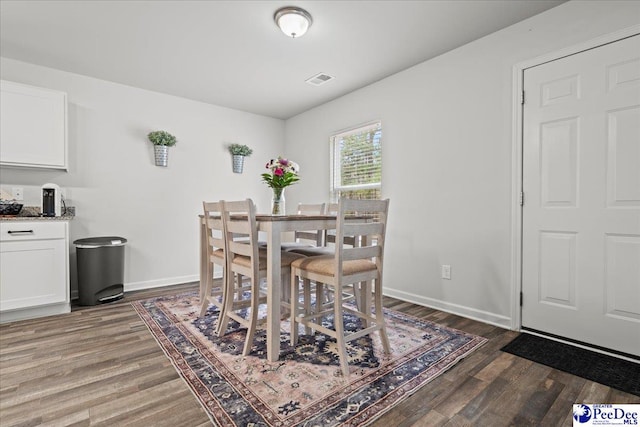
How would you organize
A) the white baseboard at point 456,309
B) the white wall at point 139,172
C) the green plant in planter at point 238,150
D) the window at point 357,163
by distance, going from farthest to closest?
the green plant in planter at point 238,150
the window at point 357,163
the white wall at point 139,172
the white baseboard at point 456,309

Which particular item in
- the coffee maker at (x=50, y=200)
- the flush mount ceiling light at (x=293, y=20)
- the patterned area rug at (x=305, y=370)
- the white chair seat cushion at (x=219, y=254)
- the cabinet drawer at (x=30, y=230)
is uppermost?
the flush mount ceiling light at (x=293, y=20)

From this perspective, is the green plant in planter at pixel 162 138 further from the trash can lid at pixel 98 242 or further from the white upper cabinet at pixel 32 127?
the trash can lid at pixel 98 242

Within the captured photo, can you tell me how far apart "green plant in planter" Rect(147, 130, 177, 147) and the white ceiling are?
551 millimetres

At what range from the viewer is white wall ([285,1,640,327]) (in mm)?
2363

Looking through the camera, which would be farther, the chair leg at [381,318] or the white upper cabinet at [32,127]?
the white upper cabinet at [32,127]

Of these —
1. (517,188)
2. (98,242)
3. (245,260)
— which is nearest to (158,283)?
(98,242)

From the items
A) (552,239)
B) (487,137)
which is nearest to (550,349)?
(552,239)

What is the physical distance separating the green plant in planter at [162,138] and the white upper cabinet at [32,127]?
87 centimetres

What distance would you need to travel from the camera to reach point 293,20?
7.57 ft

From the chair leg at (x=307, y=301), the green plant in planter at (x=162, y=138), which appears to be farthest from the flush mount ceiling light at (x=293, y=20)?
the green plant in planter at (x=162, y=138)

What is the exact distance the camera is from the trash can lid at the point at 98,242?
121 inches

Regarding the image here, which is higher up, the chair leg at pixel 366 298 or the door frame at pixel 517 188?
the door frame at pixel 517 188

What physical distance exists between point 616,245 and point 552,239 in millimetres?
344

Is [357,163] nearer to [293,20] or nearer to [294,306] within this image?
[293,20]
